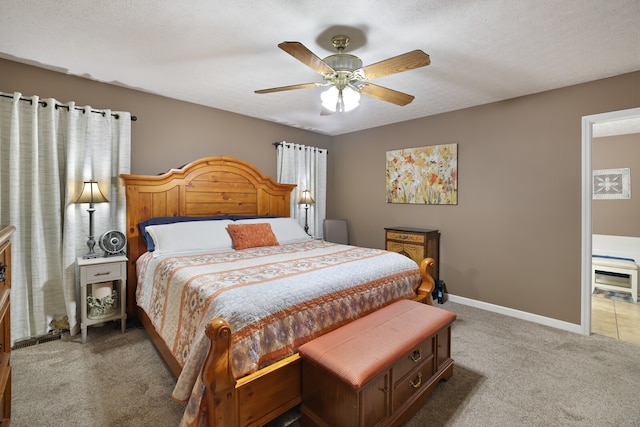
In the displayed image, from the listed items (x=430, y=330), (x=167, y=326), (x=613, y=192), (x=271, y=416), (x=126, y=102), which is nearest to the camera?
(x=271, y=416)

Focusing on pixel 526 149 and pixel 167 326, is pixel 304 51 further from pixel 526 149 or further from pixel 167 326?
pixel 526 149

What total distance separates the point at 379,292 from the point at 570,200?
2.27 meters

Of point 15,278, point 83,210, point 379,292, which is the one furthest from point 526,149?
point 15,278

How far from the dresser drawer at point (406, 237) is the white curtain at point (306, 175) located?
130cm

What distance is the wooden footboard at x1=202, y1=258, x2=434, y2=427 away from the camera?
53.6 inches

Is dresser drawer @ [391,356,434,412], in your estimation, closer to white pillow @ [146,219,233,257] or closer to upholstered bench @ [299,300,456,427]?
upholstered bench @ [299,300,456,427]

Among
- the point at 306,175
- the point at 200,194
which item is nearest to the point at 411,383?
the point at 200,194

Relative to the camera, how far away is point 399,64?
1886mm

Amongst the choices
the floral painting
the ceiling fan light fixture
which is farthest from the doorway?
the ceiling fan light fixture

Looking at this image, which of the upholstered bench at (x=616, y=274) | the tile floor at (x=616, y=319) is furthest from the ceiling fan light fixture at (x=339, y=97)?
the upholstered bench at (x=616, y=274)

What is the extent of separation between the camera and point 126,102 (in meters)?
3.14

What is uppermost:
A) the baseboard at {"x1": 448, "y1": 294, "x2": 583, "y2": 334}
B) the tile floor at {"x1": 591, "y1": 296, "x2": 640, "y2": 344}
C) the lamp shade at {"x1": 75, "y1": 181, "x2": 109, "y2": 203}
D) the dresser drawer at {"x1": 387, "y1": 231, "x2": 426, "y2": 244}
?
the lamp shade at {"x1": 75, "y1": 181, "x2": 109, "y2": 203}

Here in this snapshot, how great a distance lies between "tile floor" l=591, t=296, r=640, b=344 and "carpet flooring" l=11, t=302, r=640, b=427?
0.23 m

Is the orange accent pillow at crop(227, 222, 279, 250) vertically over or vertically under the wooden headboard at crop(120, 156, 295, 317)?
under
